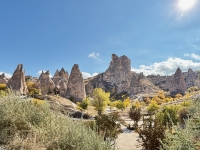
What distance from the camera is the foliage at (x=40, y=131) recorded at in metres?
5.36

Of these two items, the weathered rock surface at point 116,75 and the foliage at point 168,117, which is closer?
the foliage at point 168,117

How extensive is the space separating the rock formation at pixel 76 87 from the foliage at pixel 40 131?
4279 cm

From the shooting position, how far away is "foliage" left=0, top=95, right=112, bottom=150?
5.36 metres

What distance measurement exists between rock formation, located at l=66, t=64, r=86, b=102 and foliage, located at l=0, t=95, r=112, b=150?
42794 millimetres

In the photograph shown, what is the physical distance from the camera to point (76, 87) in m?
51.9

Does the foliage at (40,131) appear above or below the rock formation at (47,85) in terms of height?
below

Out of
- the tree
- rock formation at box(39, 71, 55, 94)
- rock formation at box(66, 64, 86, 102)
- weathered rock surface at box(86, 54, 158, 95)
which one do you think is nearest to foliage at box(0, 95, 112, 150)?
the tree

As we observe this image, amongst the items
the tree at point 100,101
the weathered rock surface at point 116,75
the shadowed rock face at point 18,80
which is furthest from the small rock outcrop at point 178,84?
the shadowed rock face at point 18,80

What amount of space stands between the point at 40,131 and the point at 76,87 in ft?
151

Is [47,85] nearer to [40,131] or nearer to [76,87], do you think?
[76,87]

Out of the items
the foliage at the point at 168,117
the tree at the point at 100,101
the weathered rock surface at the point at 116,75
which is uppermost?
the weathered rock surface at the point at 116,75

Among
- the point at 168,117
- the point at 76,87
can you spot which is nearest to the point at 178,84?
the point at 76,87

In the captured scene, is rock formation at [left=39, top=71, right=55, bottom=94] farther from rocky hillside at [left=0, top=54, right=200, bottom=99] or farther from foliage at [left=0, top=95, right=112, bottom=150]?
foliage at [left=0, top=95, right=112, bottom=150]

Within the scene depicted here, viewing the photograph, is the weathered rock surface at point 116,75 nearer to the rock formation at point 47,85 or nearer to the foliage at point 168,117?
the rock formation at point 47,85
